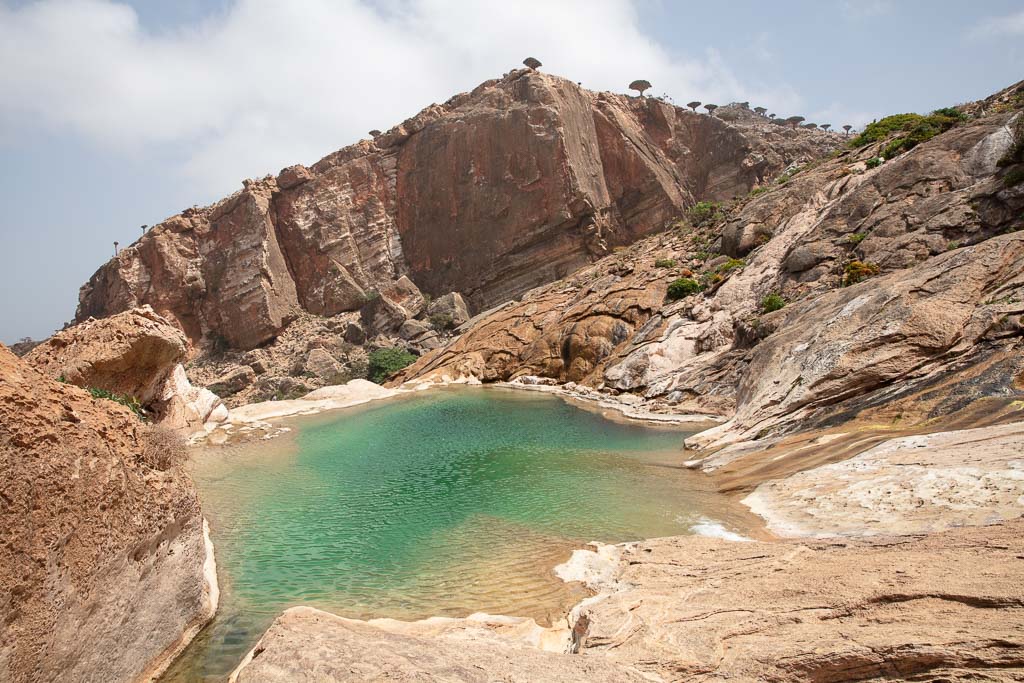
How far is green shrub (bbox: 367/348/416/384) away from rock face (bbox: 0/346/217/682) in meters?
33.5

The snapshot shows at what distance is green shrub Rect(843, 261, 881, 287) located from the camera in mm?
20500

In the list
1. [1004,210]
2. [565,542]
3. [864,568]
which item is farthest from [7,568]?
[1004,210]

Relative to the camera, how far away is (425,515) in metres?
12.0

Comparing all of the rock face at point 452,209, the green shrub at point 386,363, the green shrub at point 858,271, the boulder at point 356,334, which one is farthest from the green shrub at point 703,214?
the boulder at point 356,334

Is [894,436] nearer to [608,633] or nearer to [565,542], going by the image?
[565,542]

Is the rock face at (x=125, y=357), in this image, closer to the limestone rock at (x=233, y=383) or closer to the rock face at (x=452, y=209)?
the limestone rock at (x=233, y=383)

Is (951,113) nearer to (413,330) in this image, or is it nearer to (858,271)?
(858,271)

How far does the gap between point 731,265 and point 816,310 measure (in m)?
11.6

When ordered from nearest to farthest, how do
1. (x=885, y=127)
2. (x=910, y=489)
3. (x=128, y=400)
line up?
(x=910, y=489), (x=128, y=400), (x=885, y=127)

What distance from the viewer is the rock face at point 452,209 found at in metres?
52.9

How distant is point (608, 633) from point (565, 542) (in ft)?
13.0

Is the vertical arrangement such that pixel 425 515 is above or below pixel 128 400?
below

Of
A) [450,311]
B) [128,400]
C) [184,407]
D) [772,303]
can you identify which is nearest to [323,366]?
[450,311]

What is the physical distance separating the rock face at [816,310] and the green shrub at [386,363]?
329 cm
